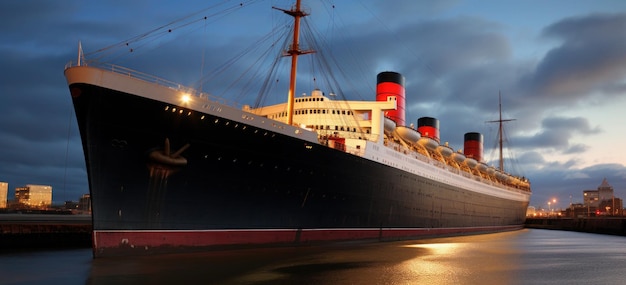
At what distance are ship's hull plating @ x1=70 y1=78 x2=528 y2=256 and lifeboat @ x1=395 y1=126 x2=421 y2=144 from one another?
964cm

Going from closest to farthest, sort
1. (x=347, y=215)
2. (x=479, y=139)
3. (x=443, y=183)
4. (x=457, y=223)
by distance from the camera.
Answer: (x=347, y=215) < (x=443, y=183) < (x=457, y=223) < (x=479, y=139)

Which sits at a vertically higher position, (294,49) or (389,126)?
(294,49)

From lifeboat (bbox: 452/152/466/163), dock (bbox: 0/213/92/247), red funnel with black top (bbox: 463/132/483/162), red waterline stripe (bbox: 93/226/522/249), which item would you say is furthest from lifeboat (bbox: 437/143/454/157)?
dock (bbox: 0/213/92/247)

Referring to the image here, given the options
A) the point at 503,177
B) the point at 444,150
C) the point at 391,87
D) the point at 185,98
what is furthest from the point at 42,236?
the point at 503,177

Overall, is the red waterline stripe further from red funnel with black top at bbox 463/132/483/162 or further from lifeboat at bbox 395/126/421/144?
red funnel with black top at bbox 463/132/483/162

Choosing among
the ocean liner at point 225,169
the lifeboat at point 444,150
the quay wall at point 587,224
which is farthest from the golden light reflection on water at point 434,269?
the quay wall at point 587,224

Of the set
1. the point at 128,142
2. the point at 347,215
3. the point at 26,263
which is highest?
the point at 128,142

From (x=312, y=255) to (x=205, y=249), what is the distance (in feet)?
14.9

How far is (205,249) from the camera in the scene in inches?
730

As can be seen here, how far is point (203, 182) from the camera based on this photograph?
18188mm

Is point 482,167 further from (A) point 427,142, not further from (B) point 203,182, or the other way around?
(B) point 203,182

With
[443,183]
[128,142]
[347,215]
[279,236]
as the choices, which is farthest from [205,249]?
[443,183]

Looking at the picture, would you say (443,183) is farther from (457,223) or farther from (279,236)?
(279,236)

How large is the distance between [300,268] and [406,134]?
20567 mm
